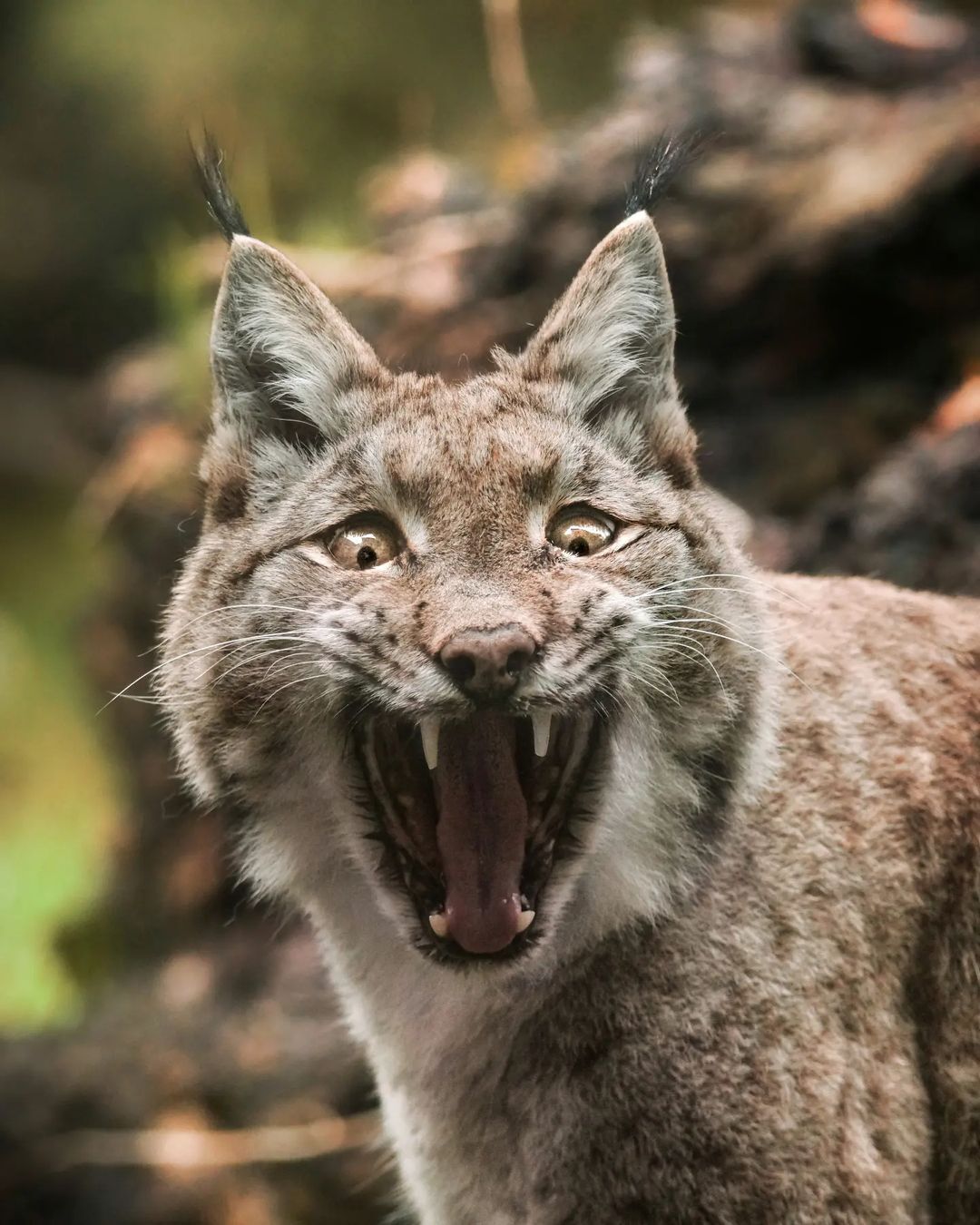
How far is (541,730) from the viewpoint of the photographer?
3215 mm

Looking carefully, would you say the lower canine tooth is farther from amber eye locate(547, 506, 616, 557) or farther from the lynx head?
amber eye locate(547, 506, 616, 557)

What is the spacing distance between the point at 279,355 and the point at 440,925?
1.61 metres

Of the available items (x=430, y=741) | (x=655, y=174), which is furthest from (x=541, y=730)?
(x=655, y=174)

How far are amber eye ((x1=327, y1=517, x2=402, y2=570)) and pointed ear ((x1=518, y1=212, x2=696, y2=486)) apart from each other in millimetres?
664

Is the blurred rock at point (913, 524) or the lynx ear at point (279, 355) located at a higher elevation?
the lynx ear at point (279, 355)

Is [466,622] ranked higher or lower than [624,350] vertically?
lower

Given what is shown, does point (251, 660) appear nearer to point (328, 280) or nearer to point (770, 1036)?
point (770, 1036)

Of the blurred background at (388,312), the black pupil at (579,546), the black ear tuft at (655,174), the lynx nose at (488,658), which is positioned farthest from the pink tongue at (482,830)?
the black ear tuft at (655,174)

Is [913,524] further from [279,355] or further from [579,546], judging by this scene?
[279,355]

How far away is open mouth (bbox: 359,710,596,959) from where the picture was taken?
Answer: 11.0ft

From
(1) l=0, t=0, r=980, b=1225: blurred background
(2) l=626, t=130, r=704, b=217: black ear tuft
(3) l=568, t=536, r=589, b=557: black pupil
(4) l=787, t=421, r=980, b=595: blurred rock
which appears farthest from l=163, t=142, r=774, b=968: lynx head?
(4) l=787, t=421, r=980, b=595: blurred rock

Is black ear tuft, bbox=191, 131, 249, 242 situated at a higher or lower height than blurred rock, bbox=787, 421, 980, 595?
higher

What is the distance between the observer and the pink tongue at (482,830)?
3.34 meters

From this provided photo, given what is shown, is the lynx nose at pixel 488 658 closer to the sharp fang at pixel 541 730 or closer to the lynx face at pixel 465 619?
the lynx face at pixel 465 619
